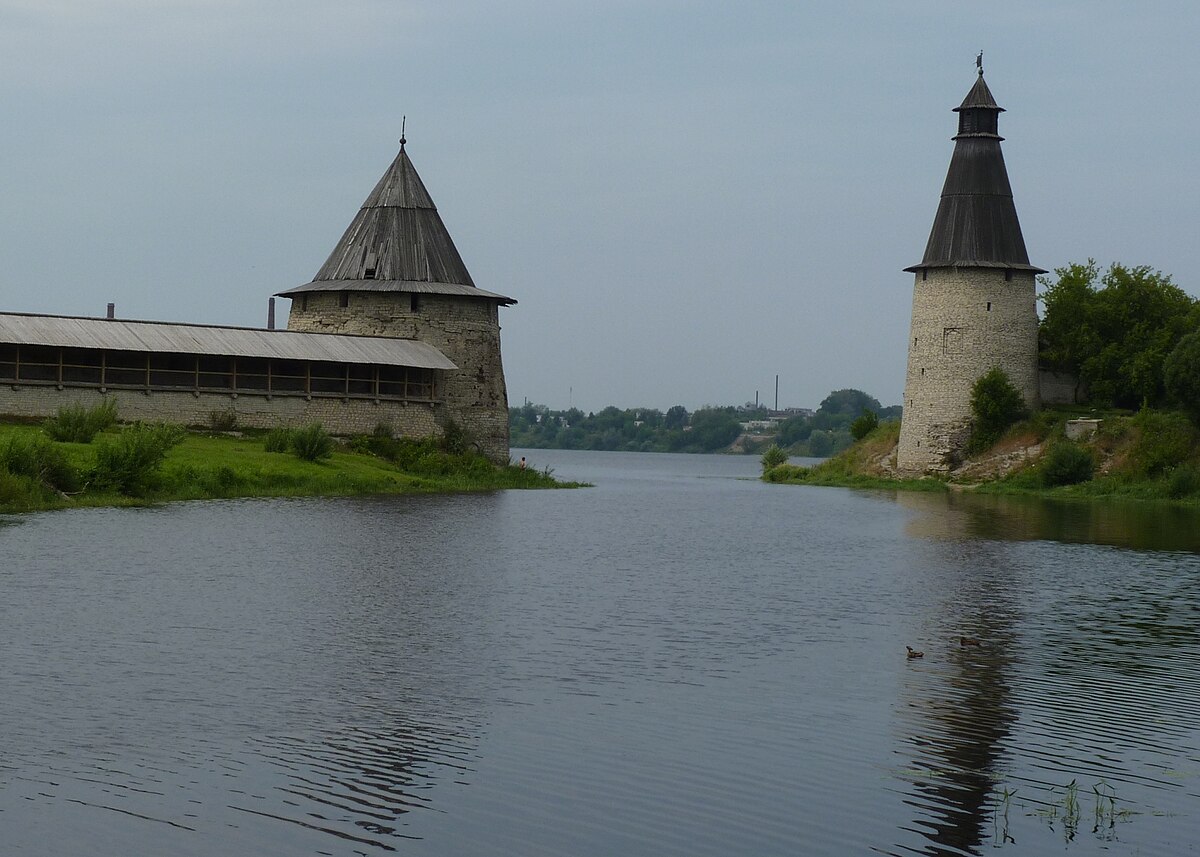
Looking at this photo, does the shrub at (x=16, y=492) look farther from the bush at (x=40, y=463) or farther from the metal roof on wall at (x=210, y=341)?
the metal roof on wall at (x=210, y=341)

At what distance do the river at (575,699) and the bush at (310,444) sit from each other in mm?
10571

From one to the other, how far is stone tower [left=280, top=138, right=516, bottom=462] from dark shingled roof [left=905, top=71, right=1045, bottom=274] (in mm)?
12787

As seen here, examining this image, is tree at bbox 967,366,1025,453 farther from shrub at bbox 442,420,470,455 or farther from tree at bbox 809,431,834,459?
tree at bbox 809,431,834,459

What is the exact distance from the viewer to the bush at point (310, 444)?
32847mm

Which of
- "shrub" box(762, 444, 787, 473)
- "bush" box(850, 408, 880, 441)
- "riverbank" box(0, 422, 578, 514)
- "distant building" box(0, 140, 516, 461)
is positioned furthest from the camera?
"shrub" box(762, 444, 787, 473)

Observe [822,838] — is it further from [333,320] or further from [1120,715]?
[333,320]

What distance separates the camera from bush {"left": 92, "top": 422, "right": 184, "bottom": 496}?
26000 mm

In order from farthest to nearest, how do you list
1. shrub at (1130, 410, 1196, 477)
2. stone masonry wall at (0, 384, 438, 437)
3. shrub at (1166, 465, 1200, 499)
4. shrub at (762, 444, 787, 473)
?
shrub at (762, 444, 787, 473) < shrub at (1130, 410, 1196, 477) < shrub at (1166, 465, 1200, 499) < stone masonry wall at (0, 384, 438, 437)

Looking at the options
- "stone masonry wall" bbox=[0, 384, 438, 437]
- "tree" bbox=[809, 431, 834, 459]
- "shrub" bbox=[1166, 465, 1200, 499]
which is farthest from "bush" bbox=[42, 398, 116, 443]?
"tree" bbox=[809, 431, 834, 459]

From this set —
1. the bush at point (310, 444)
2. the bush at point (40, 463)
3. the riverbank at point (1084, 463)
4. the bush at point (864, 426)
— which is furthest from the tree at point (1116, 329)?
the bush at point (40, 463)

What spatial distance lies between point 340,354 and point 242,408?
8.84 feet

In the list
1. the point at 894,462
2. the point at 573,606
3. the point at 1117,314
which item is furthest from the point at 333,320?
the point at 573,606

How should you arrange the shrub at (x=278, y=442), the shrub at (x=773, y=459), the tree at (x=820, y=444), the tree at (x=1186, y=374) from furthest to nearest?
the tree at (x=820, y=444)
the shrub at (x=773, y=459)
the tree at (x=1186, y=374)
the shrub at (x=278, y=442)

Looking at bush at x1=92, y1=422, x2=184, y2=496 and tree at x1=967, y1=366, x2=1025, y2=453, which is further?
tree at x1=967, y1=366, x2=1025, y2=453
